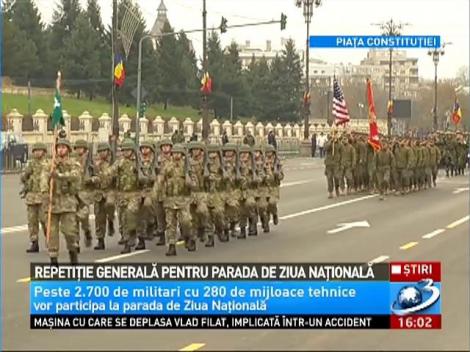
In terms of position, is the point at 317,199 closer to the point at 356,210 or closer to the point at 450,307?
the point at 356,210

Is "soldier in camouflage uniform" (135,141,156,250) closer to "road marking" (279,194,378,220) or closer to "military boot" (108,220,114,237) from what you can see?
"military boot" (108,220,114,237)

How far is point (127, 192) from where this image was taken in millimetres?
16938

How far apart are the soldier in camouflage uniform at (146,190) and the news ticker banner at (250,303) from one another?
21.8 feet

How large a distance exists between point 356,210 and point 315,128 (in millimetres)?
75299

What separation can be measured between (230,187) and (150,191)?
2260 mm

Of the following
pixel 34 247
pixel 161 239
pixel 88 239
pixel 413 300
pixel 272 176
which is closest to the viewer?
pixel 413 300

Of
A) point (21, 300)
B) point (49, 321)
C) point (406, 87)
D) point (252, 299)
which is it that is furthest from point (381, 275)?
point (406, 87)

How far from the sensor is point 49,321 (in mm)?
9516

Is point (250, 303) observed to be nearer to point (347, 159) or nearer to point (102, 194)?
point (102, 194)

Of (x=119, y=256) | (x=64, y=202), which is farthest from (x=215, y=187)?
(x=64, y=202)

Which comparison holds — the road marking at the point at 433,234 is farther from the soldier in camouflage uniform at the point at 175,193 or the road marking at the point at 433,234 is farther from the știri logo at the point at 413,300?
the știri logo at the point at 413,300

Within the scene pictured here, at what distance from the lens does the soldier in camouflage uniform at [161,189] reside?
1647 centimetres

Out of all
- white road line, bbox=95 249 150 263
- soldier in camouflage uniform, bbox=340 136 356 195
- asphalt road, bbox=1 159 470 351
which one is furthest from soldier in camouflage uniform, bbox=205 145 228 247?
soldier in camouflage uniform, bbox=340 136 356 195

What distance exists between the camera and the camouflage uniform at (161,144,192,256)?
1630cm
